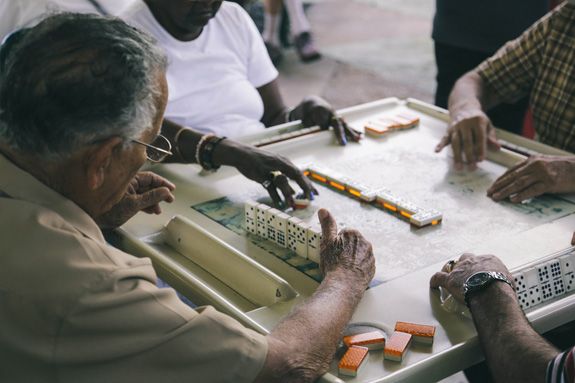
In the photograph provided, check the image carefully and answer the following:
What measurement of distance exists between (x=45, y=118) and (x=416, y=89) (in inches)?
194

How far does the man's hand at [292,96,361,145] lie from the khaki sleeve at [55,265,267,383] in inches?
51.0

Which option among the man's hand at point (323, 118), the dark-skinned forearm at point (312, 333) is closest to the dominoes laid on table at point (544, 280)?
the dark-skinned forearm at point (312, 333)

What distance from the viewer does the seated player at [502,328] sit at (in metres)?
1.32

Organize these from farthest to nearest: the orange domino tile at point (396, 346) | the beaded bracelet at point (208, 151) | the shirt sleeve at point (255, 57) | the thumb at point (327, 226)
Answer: the shirt sleeve at point (255, 57) → the beaded bracelet at point (208, 151) → the thumb at point (327, 226) → the orange domino tile at point (396, 346)

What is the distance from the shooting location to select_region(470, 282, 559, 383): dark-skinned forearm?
1.34 m

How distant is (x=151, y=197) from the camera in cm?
191

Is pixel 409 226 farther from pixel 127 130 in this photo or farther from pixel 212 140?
pixel 127 130

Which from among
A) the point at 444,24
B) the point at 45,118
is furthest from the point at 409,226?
the point at 444,24

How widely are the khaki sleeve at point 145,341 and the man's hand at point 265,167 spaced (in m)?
0.79

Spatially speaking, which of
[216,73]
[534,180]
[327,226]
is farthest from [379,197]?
[216,73]

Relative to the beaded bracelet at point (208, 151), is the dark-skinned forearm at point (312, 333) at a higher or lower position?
higher

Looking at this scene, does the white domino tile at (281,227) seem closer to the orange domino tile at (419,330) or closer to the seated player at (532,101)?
the orange domino tile at (419,330)

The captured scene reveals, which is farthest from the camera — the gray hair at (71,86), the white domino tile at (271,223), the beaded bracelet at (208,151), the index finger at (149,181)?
the beaded bracelet at (208,151)

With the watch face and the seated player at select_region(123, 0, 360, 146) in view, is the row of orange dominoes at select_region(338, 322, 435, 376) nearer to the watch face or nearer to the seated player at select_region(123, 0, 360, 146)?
the watch face
